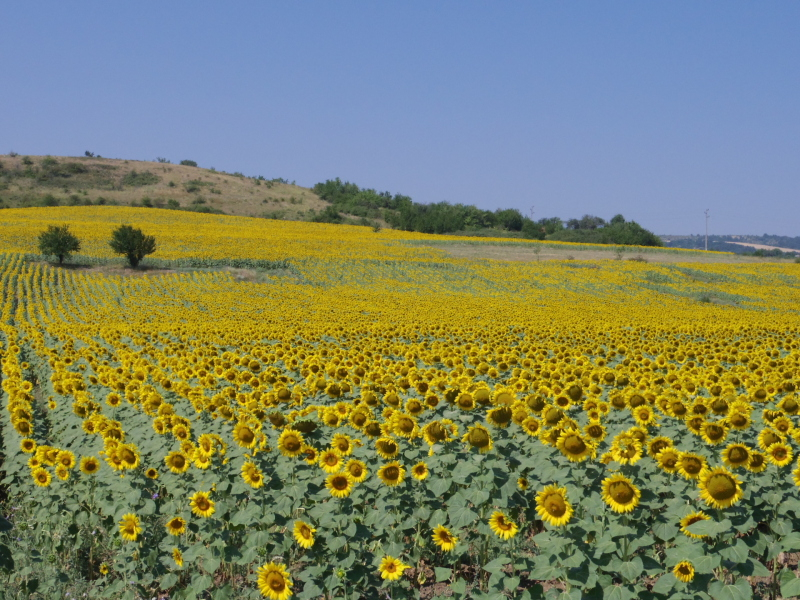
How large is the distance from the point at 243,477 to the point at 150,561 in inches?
47.5

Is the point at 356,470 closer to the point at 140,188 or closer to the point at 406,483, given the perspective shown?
the point at 406,483

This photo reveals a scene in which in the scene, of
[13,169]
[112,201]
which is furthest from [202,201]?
[13,169]

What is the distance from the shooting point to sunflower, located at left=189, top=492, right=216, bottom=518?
4882 millimetres

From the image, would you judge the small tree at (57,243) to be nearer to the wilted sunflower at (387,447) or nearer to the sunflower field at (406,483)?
the sunflower field at (406,483)

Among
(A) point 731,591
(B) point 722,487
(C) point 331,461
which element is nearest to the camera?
(A) point 731,591

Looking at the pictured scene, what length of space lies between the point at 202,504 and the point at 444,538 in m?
2.05

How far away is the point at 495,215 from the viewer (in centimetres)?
12625

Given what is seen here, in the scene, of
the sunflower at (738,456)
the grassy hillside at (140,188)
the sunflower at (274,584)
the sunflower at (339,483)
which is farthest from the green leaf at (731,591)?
the grassy hillside at (140,188)

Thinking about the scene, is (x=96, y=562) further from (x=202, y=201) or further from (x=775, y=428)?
(x=202, y=201)

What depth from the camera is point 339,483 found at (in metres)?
4.69

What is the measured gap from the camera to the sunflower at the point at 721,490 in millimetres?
3723

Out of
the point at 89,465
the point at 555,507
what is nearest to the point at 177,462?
the point at 89,465

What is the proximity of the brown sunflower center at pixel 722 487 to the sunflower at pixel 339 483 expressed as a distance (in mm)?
2560

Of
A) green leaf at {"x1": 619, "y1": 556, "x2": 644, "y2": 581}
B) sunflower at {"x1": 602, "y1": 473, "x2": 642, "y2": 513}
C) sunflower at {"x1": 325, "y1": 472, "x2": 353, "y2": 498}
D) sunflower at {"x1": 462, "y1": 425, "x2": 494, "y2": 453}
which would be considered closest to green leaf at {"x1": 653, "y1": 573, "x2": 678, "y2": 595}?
green leaf at {"x1": 619, "y1": 556, "x2": 644, "y2": 581}
